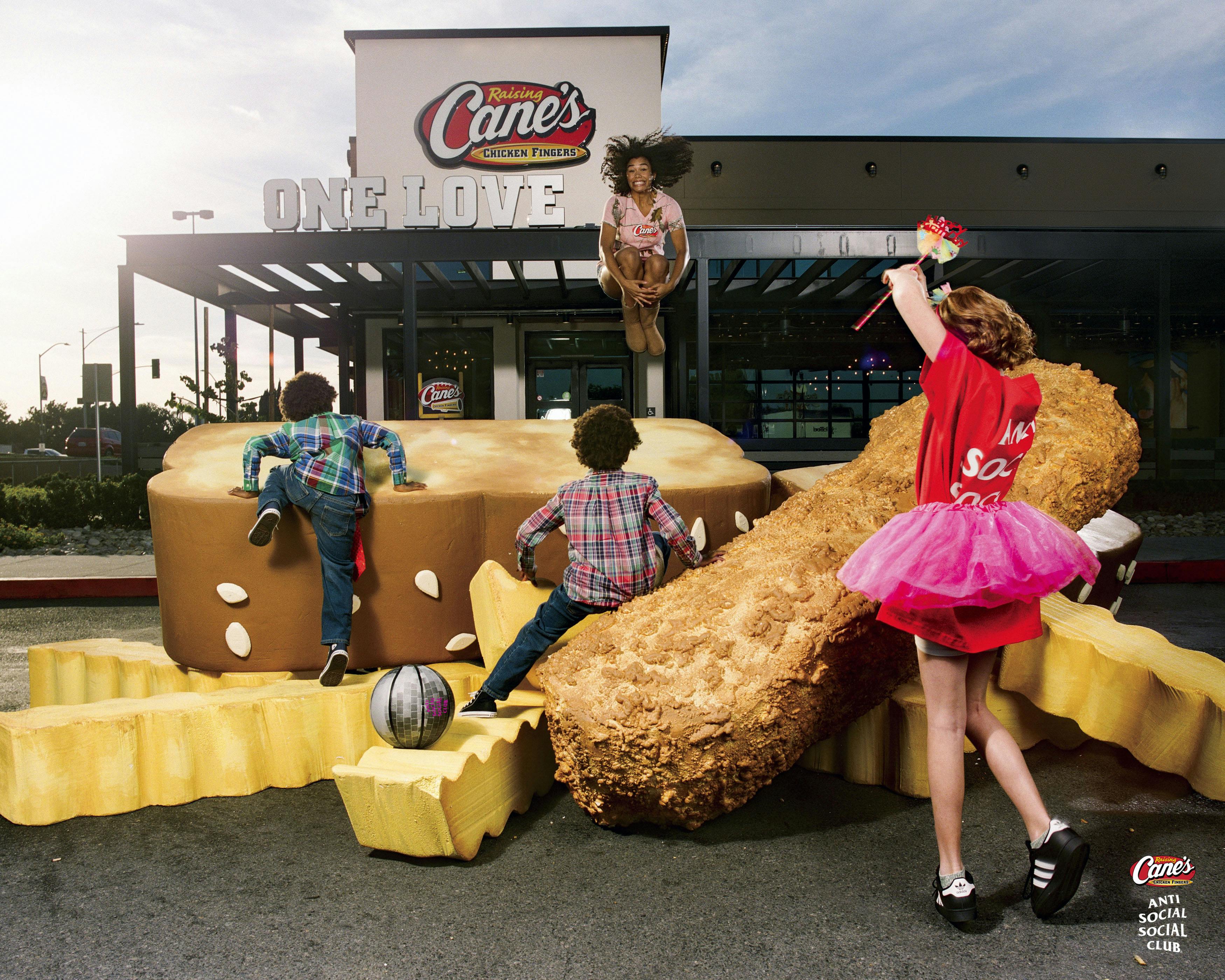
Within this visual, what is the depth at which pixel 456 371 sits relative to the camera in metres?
14.9

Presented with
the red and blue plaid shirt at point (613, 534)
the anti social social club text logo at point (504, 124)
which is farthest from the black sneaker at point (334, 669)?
the anti social social club text logo at point (504, 124)

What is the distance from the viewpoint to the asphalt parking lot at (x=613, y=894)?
1936mm

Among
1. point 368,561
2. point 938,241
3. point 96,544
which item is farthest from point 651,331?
point 96,544

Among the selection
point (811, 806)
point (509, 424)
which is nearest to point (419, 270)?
point (509, 424)

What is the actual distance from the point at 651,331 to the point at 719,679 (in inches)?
156

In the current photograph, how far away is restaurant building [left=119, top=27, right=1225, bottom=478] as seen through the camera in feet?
34.5

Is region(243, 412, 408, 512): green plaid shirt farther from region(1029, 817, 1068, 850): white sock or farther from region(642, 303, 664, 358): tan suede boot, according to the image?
region(1029, 817, 1068, 850): white sock

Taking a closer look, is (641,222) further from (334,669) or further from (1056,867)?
(1056,867)

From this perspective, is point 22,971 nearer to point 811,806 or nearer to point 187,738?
point 187,738

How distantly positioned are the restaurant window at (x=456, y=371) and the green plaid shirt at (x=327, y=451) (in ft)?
36.7

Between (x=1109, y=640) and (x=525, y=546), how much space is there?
A: 2227 mm

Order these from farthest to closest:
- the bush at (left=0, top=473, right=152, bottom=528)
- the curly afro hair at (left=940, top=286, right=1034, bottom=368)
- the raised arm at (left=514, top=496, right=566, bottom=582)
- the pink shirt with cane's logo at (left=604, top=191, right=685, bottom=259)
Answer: the bush at (left=0, top=473, right=152, bottom=528)
the pink shirt with cane's logo at (left=604, top=191, right=685, bottom=259)
the raised arm at (left=514, top=496, right=566, bottom=582)
the curly afro hair at (left=940, top=286, right=1034, bottom=368)

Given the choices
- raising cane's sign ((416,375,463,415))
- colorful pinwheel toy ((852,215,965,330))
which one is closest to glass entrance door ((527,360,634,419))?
raising cane's sign ((416,375,463,415))

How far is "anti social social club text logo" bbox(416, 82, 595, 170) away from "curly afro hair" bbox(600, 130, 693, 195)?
10.5m
